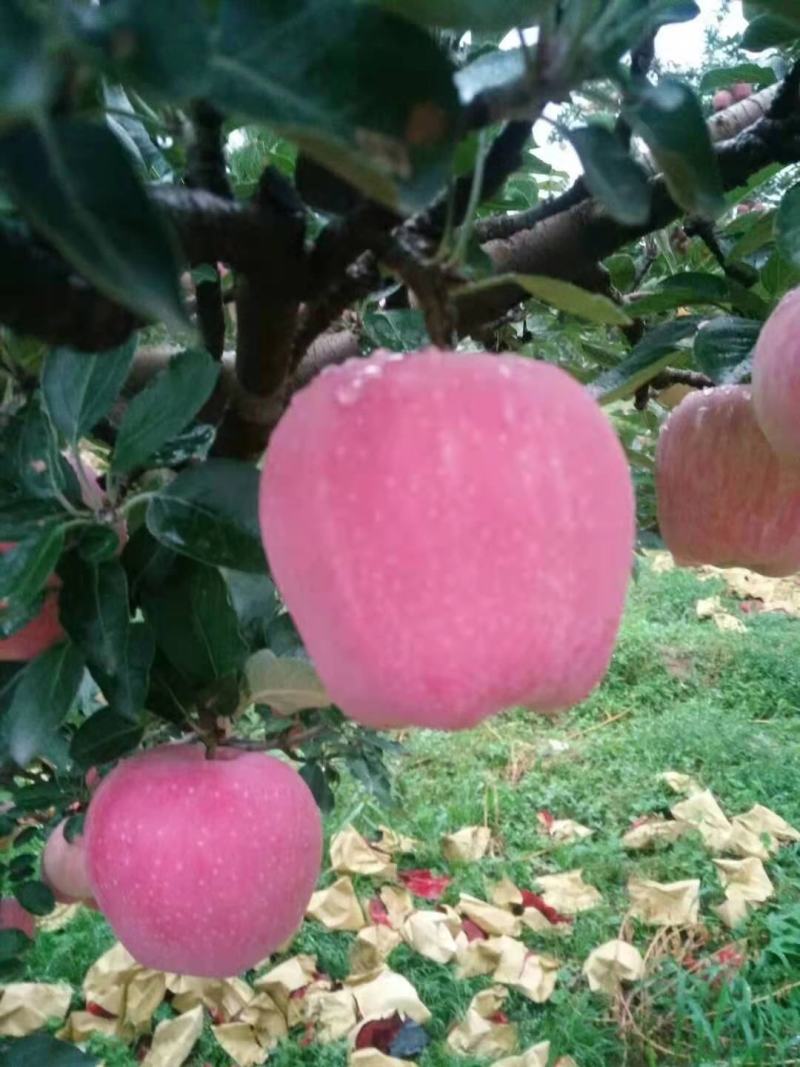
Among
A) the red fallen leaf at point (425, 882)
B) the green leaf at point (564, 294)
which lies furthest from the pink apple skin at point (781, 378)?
the red fallen leaf at point (425, 882)

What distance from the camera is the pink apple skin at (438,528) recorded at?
1.26ft

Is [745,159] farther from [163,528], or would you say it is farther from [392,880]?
[392,880]

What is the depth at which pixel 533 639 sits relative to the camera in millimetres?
397

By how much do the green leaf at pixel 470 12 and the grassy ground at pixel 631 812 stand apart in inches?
42.1

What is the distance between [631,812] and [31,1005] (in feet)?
4.75

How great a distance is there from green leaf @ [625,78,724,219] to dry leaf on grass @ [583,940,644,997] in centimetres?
186

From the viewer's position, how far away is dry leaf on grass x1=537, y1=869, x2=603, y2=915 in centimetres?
233

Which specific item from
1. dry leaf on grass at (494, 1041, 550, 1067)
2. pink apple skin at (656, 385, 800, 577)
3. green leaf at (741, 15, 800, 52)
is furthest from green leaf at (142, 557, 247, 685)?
dry leaf on grass at (494, 1041, 550, 1067)

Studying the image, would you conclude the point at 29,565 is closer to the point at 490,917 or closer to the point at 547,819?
the point at 490,917

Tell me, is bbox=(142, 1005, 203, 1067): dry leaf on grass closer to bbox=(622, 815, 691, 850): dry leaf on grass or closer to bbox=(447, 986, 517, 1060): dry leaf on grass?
bbox=(447, 986, 517, 1060): dry leaf on grass

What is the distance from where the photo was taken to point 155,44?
0.25 metres

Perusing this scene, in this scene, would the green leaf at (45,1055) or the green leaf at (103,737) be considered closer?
the green leaf at (103,737)

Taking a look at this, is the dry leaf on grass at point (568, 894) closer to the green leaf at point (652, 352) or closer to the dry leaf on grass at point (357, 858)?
the dry leaf on grass at point (357, 858)

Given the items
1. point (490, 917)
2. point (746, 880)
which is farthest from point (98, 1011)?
point (746, 880)
